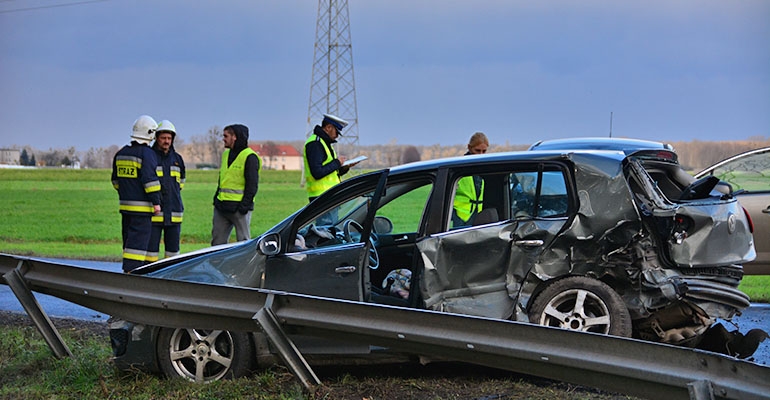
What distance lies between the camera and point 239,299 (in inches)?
193

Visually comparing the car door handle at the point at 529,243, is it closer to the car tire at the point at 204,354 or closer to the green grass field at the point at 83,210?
the car tire at the point at 204,354

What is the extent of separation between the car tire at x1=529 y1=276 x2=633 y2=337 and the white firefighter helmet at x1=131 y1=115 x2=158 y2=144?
5.11m

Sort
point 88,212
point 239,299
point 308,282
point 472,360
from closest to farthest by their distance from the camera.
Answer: point 472,360, point 239,299, point 308,282, point 88,212

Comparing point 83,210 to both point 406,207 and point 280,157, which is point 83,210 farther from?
point 280,157

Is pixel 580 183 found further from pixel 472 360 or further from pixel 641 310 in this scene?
pixel 472 360

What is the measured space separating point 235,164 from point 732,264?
20.9 ft

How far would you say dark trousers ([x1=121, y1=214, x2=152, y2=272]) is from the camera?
29.8ft

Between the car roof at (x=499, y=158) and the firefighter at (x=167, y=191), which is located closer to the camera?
the car roof at (x=499, y=158)

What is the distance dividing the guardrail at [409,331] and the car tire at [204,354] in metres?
0.59

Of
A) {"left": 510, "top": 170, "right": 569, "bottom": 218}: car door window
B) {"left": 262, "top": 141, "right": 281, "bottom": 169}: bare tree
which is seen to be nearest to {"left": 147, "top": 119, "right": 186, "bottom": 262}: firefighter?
{"left": 510, "top": 170, "right": 569, "bottom": 218}: car door window

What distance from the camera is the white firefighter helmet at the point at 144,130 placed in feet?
30.4

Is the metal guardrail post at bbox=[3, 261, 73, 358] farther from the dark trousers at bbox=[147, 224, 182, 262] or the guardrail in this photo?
the dark trousers at bbox=[147, 224, 182, 262]

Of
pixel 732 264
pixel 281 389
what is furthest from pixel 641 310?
pixel 281 389

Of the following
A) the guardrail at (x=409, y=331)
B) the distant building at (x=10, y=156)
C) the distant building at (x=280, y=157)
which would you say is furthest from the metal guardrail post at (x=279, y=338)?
the distant building at (x=280, y=157)
